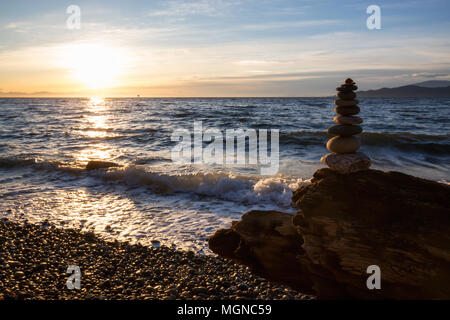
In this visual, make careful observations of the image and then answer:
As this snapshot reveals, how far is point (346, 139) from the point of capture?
5637mm

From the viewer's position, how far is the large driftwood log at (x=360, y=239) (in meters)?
4.27

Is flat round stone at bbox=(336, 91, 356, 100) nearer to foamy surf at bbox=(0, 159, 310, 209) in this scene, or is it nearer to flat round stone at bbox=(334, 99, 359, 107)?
flat round stone at bbox=(334, 99, 359, 107)

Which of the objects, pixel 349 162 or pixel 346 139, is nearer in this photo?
pixel 349 162

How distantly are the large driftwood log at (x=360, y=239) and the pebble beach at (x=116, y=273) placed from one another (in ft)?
1.95

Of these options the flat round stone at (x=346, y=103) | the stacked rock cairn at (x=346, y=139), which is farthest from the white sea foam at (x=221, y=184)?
the flat round stone at (x=346, y=103)

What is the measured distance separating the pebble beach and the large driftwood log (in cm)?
59

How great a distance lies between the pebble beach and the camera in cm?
535

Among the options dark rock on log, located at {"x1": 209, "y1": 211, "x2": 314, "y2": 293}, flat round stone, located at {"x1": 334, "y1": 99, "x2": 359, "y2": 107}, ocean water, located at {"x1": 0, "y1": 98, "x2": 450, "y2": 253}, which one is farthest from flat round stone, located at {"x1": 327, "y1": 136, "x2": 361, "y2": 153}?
ocean water, located at {"x1": 0, "y1": 98, "x2": 450, "y2": 253}

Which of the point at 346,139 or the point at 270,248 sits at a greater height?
the point at 346,139

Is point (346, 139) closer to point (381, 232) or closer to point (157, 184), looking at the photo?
point (381, 232)

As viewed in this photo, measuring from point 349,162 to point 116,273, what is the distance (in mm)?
4926

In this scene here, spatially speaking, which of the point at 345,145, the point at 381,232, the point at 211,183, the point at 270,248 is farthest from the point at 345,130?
the point at 211,183

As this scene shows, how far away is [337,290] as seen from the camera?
5000 mm

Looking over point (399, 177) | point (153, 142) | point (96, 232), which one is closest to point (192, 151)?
point (153, 142)
